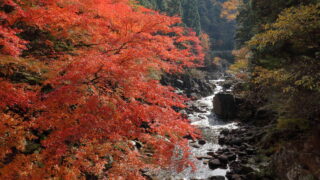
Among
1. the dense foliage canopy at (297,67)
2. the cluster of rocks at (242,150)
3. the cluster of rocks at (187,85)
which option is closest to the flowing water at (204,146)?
the cluster of rocks at (242,150)

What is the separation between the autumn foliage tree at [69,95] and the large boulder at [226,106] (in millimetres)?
10903

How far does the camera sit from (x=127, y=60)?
6094 millimetres

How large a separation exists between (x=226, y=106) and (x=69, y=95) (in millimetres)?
14444

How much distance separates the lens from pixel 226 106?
16922 millimetres

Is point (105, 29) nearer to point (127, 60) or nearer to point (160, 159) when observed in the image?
point (127, 60)

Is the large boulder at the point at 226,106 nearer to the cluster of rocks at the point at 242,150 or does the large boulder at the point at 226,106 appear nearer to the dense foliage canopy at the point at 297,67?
the cluster of rocks at the point at 242,150

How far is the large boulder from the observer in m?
16.6

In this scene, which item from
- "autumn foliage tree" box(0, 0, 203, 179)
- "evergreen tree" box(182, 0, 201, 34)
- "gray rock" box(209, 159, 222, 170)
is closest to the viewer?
"autumn foliage tree" box(0, 0, 203, 179)

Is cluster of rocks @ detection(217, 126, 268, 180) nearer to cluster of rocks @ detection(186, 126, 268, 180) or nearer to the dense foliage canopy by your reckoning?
cluster of rocks @ detection(186, 126, 268, 180)

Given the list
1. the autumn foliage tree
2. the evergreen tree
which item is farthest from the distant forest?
the autumn foliage tree

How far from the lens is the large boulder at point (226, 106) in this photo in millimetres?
16625

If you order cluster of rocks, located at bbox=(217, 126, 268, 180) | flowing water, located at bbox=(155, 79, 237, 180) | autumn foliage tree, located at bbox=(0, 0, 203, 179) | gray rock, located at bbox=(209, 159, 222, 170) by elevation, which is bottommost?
flowing water, located at bbox=(155, 79, 237, 180)

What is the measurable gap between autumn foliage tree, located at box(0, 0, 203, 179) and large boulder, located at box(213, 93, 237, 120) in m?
10.9

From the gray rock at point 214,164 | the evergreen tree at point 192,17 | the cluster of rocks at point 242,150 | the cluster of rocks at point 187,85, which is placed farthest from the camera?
the evergreen tree at point 192,17
